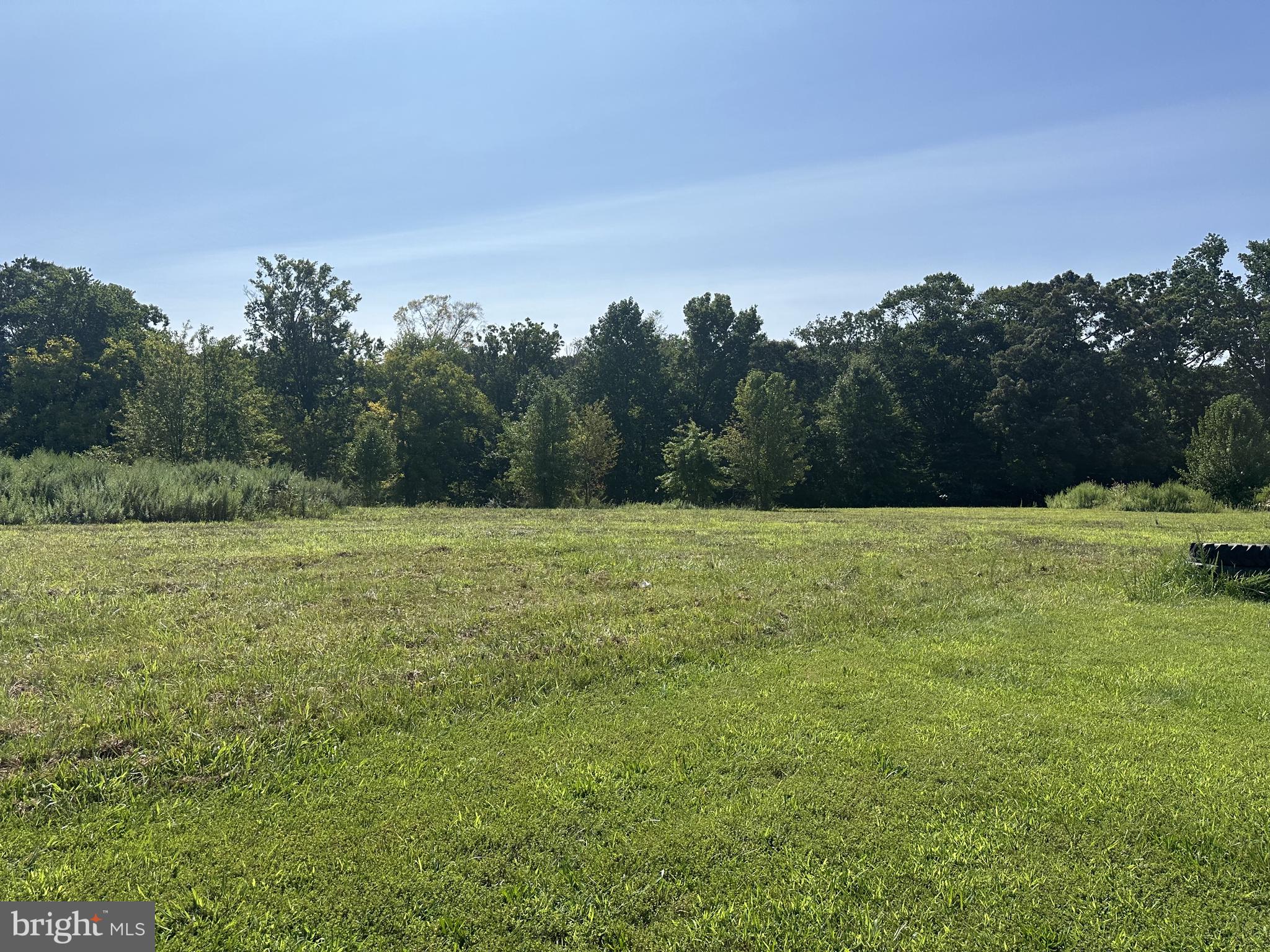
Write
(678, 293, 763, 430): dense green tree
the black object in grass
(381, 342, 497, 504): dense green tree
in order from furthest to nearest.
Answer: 1. (678, 293, 763, 430): dense green tree
2. (381, 342, 497, 504): dense green tree
3. the black object in grass

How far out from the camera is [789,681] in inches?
196

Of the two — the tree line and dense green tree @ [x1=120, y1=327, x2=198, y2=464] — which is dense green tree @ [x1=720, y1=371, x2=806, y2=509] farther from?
dense green tree @ [x1=120, y1=327, x2=198, y2=464]

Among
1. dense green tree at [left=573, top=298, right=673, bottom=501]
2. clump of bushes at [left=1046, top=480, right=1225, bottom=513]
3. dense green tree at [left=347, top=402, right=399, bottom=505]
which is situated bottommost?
clump of bushes at [left=1046, top=480, right=1225, bottom=513]

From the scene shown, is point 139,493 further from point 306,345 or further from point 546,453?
point 306,345

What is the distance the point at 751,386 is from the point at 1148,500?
15.2 meters

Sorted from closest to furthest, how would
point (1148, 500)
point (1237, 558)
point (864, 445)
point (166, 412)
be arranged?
point (1237, 558) < point (1148, 500) < point (166, 412) < point (864, 445)

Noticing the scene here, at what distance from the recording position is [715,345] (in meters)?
50.3

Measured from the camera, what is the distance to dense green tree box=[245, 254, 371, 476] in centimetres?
4484

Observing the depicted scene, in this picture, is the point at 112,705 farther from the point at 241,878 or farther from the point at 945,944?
the point at 945,944

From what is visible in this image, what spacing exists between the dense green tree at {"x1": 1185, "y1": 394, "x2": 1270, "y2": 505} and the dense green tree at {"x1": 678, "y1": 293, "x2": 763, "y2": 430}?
27.8 metres

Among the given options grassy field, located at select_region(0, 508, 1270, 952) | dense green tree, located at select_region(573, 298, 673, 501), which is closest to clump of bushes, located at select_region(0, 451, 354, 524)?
grassy field, located at select_region(0, 508, 1270, 952)

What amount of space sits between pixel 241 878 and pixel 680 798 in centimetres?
177

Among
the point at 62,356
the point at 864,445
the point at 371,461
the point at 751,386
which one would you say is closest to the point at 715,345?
the point at 864,445

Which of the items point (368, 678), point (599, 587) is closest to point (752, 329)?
point (599, 587)
